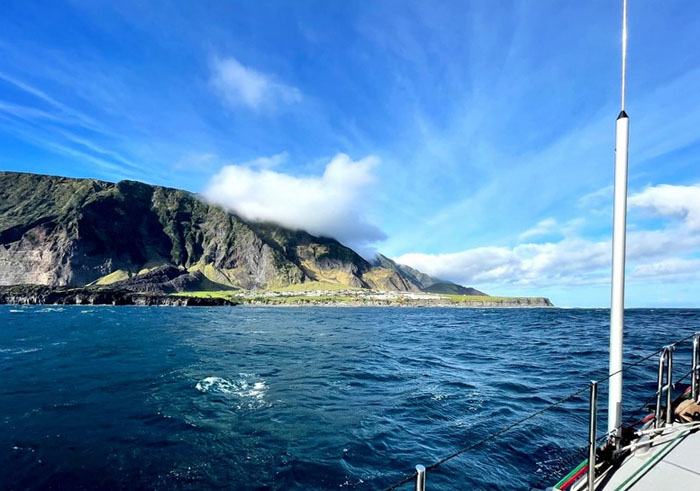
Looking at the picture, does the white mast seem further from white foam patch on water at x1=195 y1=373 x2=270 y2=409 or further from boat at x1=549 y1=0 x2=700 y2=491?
white foam patch on water at x1=195 y1=373 x2=270 y2=409

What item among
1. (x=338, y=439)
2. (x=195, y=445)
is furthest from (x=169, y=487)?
(x=338, y=439)

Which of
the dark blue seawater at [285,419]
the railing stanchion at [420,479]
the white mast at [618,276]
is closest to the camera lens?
the railing stanchion at [420,479]

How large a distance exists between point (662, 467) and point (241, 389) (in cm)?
1846

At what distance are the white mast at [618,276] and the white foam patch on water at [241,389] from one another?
14435mm

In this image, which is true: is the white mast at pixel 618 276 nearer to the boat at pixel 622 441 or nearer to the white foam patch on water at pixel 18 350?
the boat at pixel 622 441

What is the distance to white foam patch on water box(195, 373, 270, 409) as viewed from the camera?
17328 mm

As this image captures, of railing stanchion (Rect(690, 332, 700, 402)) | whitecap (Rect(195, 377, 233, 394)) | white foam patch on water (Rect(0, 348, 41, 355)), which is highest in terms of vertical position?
railing stanchion (Rect(690, 332, 700, 402))

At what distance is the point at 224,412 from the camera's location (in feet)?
52.0

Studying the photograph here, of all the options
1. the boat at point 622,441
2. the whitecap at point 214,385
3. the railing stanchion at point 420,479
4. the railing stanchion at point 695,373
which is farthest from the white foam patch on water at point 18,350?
the railing stanchion at point 695,373

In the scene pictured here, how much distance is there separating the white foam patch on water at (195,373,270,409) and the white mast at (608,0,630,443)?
1443cm

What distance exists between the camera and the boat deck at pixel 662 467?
19.7 feet

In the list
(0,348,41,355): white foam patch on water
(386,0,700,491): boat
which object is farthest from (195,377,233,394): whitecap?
(0,348,41,355): white foam patch on water

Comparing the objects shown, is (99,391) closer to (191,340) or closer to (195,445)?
(195,445)

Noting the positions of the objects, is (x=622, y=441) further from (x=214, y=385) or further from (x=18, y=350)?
(x=18, y=350)
